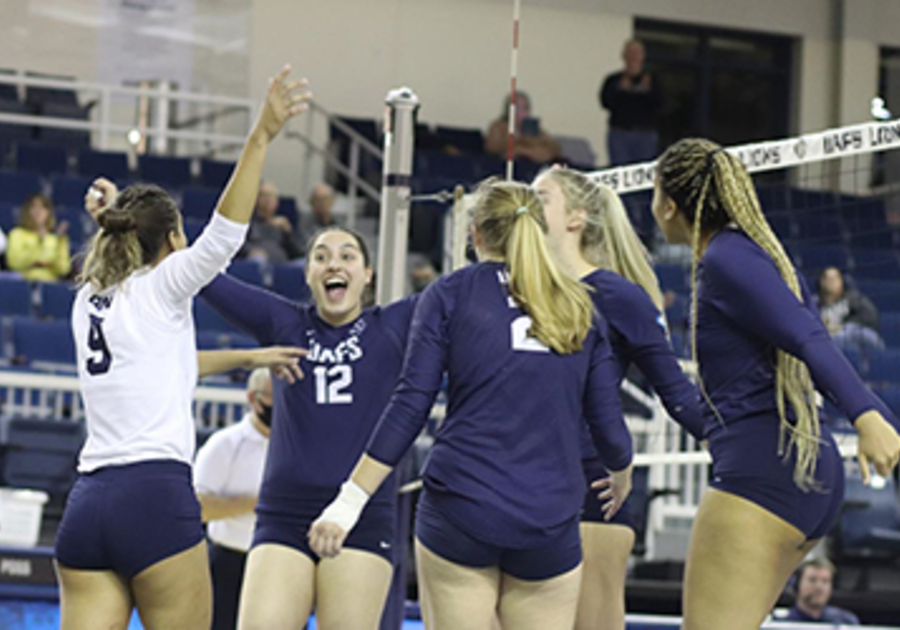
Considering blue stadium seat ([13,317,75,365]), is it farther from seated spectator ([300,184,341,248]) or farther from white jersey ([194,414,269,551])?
white jersey ([194,414,269,551])

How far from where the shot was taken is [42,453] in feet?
29.3

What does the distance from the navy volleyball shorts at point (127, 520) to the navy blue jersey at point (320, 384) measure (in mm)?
722

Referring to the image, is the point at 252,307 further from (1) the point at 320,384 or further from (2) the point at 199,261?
(2) the point at 199,261

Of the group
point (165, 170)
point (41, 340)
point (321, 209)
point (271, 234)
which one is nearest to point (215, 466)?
point (41, 340)

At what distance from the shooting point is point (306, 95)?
12.4ft

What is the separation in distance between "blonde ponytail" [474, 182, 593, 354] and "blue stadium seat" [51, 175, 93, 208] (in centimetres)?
911

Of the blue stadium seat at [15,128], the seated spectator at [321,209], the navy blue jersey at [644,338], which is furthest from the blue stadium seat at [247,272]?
the navy blue jersey at [644,338]

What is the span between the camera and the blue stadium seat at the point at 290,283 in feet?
38.0

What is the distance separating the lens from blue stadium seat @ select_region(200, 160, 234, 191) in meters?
13.7

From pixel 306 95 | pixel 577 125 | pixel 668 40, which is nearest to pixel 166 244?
pixel 306 95

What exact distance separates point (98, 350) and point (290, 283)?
7554 millimetres

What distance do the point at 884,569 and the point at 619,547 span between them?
5.95 metres

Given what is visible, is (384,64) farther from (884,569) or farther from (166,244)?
(166,244)

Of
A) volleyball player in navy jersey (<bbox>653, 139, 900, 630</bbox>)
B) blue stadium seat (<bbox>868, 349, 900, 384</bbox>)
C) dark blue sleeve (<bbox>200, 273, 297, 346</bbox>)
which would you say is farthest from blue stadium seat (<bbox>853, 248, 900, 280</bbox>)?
volleyball player in navy jersey (<bbox>653, 139, 900, 630</bbox>)
